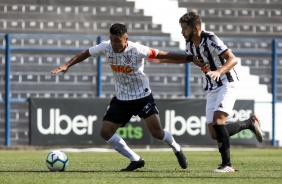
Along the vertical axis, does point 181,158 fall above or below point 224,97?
below

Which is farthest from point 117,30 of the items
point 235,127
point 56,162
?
point 235,127

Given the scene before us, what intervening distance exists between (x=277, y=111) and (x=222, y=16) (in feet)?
11.0

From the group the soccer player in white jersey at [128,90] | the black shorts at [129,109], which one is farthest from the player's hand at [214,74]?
the black shorts at [129,109]

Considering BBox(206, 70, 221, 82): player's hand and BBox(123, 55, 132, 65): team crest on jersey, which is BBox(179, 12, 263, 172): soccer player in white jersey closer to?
BBox(206, 70, 221, 82): player's hand

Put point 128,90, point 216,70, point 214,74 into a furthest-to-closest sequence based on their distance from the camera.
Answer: point 128,90
point 216,70
point 214,74

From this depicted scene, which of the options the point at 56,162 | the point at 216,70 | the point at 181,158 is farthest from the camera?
the point at 181,158

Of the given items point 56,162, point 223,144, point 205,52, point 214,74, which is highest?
point 205,52

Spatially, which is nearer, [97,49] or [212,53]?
[212,53]

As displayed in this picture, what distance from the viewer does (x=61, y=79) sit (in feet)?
62.6

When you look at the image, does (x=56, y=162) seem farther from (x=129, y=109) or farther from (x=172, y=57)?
(x=172, y=57)

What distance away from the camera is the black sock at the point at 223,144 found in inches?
372

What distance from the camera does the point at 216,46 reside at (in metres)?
9.43

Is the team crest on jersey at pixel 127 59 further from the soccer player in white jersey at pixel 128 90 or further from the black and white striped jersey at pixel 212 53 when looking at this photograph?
the black and white striped jersey at pixel 212 53

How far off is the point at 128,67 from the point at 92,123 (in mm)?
8348
